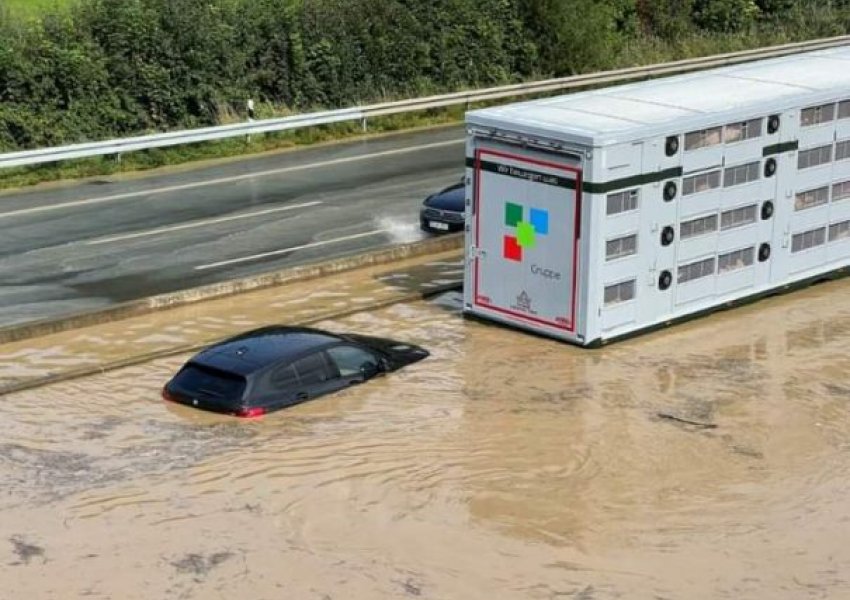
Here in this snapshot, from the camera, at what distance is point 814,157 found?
2620 cm

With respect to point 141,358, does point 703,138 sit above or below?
above

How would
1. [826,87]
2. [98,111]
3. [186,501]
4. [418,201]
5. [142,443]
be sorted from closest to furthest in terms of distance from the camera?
[186,501], [142,443], [826,87], [418,201], [98,111]

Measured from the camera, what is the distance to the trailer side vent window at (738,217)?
25.0m

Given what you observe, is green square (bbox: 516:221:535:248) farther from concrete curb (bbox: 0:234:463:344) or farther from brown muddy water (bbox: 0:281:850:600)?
concrete curb (bbox: 0:234:463:344)

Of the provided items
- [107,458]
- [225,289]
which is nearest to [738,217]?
[225,289]

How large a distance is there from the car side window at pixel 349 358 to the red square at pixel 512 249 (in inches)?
125

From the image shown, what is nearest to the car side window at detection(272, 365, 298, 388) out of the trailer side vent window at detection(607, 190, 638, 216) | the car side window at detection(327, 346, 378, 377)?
the car side window at detection(327, 346, 378, 377)

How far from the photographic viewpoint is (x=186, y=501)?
18.4 m

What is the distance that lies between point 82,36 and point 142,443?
793 inches

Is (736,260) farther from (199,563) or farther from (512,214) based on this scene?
(199,563)

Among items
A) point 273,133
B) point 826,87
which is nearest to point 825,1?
point 273,133

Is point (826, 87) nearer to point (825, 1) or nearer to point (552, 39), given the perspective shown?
point (552, 39)

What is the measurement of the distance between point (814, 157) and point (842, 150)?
730 mm

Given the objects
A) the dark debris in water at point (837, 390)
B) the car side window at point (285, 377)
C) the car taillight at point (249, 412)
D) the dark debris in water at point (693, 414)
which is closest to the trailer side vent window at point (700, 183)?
the dark debris in water at point (837, 390)
